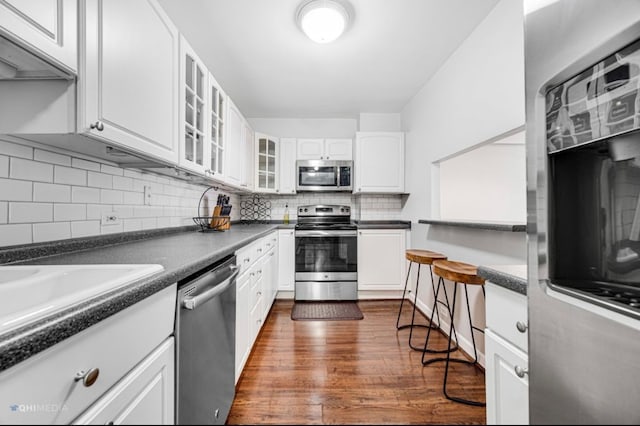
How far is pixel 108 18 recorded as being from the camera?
0.89 m

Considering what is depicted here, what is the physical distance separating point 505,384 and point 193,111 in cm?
187

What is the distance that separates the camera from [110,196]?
4.28 feet

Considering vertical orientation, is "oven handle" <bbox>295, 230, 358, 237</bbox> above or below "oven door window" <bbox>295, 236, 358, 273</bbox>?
above

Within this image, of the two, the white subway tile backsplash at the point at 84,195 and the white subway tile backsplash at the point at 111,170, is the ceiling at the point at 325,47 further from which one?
the white subway tile backsplash at the point at 84,195

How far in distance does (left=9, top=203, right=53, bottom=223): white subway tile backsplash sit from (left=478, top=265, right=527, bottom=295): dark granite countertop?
1.56m

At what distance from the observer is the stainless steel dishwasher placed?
687 millimetres

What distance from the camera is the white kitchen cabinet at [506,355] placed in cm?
60

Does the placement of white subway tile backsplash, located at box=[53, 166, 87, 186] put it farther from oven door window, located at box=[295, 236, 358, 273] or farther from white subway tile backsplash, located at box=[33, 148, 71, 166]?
oven door window, located at box=[295, 236, 358, 273]

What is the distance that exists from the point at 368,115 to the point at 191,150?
2.41m

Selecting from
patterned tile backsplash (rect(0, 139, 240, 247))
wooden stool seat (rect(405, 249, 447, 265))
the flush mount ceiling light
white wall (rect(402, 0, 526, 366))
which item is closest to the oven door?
white wall (rect(402, 0, 526, 366))

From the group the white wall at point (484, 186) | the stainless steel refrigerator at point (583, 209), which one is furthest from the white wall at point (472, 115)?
the stainless steel refrigerator at point (583, 209)

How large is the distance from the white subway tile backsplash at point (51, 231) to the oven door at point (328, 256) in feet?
6.64

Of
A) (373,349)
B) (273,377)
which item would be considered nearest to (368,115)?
(373,349)

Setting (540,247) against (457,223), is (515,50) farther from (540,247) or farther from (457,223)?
(540,247)
